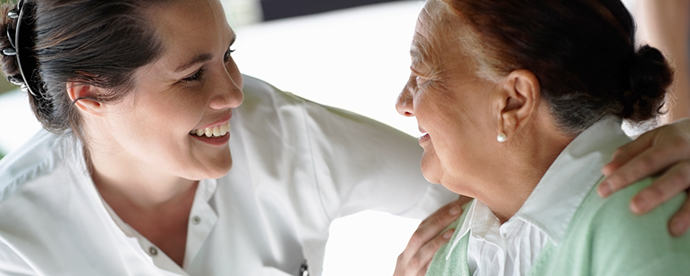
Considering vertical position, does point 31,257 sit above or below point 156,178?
below

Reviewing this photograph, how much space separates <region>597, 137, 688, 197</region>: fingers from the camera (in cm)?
114

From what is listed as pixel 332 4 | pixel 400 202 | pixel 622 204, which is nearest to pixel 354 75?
pixel 332 4

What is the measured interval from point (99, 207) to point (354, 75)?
112 inches

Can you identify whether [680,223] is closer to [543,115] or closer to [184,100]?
[543,115]

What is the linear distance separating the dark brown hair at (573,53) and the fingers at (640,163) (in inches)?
5.1

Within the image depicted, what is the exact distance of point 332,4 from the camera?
201 inches

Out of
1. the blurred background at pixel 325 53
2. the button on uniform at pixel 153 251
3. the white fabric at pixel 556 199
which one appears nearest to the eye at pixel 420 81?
the white fabric at pixel 556 199

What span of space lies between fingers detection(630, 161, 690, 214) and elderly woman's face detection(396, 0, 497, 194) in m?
0.32

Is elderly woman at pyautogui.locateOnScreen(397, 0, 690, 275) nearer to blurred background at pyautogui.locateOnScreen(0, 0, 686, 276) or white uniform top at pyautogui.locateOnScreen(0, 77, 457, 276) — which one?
white uniform top at pyautogui.locateOnScreen(0, 77, 457, 276)

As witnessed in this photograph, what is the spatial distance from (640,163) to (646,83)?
20 centimetres

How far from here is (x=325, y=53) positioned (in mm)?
4770

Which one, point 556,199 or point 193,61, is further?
point 193,61

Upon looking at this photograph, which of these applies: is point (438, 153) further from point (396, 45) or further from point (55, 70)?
point (396, 45)

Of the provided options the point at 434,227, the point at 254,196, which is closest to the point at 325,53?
the point at 254,196
